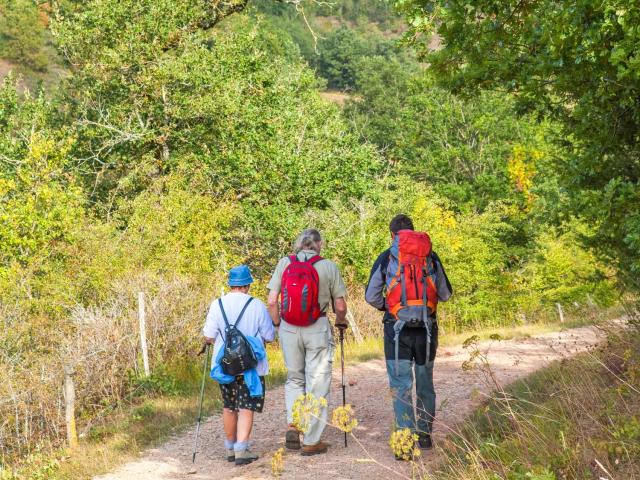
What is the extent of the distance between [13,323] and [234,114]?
35.5 ft

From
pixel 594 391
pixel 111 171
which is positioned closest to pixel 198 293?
pixel 594 391

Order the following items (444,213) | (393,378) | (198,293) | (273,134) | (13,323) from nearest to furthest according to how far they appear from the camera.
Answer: (393,378) < (13,323) < (198,293) < (273,134) < (444,213)

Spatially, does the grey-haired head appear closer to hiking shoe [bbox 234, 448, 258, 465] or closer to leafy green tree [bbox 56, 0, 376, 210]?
hiking shoe [bbox 234, 448, 258, 465]

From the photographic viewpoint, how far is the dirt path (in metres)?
6.75

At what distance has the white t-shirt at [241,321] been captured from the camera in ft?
23.5

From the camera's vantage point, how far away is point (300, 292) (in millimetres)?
7086

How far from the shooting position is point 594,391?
630 centimetres

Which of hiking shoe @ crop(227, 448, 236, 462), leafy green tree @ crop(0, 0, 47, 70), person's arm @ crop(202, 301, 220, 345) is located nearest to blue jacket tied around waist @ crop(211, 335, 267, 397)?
person's arm @ crop(202, 301, 220, 345)

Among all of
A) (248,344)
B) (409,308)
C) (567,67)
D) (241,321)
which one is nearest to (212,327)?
(241,321)

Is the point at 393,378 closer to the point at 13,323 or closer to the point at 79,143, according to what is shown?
the point at 13,323

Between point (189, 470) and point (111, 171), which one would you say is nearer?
point (189, 470)

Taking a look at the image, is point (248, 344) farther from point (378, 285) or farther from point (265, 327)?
point (378, 285)

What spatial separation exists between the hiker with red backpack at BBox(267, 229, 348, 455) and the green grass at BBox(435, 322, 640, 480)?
122 centimetres

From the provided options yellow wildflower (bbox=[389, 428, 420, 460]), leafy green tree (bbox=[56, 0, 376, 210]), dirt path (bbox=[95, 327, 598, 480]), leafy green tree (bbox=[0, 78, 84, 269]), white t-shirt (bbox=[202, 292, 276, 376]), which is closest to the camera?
yellow wildflower (bbox=[389, 428, 420, 460])
